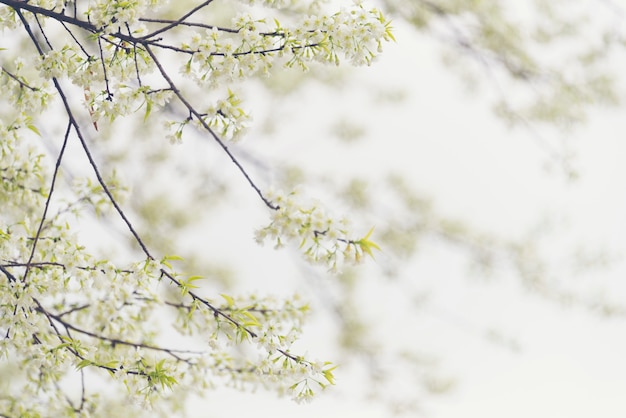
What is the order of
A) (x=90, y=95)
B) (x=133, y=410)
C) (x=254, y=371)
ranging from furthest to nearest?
(x=133, y=410) < (x=254, y=371) < (x=90, y=95)

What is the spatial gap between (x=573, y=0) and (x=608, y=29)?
26cm

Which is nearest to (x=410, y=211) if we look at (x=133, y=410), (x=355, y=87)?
(x=355, y=87)

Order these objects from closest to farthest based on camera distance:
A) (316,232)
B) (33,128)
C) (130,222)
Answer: (316,232)
(33,128)
(130,222)

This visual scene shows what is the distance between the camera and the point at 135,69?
1.21 m

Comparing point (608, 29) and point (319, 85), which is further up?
point (319, 85)

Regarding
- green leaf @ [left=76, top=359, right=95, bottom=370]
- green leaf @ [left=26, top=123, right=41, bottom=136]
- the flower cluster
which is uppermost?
green leaf @ [left=26, top=123, right=41, bottom=136]

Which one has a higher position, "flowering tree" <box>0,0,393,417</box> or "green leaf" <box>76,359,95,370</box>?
"flowering tree" <box>0,0,393,417</box>

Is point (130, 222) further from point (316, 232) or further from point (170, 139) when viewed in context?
point (316, 232)

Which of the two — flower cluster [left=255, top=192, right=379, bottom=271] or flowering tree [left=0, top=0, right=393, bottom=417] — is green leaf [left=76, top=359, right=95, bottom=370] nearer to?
flowering tree [left=0, top=0, right=393, bottom=417]

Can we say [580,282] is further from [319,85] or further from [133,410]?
[133,410]

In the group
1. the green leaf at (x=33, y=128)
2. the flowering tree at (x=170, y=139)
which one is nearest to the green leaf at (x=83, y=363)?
the flowering tree at (x=170, y=139)

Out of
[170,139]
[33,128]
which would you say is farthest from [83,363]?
[33,128]

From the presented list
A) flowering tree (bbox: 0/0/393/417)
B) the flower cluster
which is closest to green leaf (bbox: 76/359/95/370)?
flowering tree (bbox: 0/0/393/417)

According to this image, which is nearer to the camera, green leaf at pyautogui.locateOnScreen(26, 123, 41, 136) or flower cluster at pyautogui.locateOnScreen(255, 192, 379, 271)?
flower cluster at pyautogui.locateOnScreen(255, 192, 379, 271)
